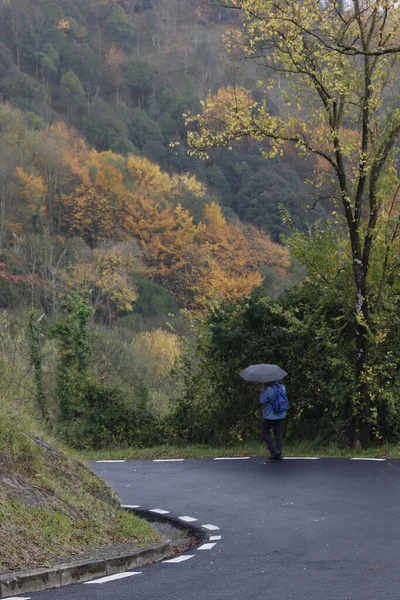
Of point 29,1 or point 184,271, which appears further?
point 29,1

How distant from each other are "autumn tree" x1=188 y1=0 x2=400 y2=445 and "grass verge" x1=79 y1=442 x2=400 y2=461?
0.81 metres

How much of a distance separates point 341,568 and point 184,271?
77.7 metres

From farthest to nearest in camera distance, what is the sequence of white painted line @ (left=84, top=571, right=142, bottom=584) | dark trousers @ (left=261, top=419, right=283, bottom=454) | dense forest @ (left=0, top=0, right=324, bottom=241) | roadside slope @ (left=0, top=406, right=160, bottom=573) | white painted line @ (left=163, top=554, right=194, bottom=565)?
dense forest @ (left=0, top=0, right=324, bottom=241)
dark trousers @ (left=261, top=419, right=283, bottom=454)
white painted line @ (left=163, top=554, right=194, bottom=565)
roadside slope @ (left=0, top=406, right=160, bottom=573)
white painted line @ (left=84, top=571, right=142, bottom=584)

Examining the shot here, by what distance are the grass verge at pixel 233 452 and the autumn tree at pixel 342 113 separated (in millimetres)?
809

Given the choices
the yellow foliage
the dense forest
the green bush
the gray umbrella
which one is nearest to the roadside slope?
the gray umbrella

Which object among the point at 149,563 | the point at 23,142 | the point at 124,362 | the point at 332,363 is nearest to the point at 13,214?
the point at 23,142

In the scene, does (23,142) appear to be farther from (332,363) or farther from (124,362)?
(332,363)

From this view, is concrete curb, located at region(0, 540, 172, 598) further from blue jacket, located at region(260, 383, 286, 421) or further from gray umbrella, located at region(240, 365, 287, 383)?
gray umbrella, located at region(240, 365, 287, 383)

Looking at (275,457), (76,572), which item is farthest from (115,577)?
(275,457)

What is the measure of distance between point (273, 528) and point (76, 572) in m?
3.67

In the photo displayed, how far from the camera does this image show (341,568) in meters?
9.38

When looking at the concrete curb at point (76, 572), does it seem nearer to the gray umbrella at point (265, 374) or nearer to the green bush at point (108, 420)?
the gray umbrella at point (265, 374)

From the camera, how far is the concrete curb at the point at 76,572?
8.39 m

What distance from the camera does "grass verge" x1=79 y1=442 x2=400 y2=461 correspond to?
21.0 m
